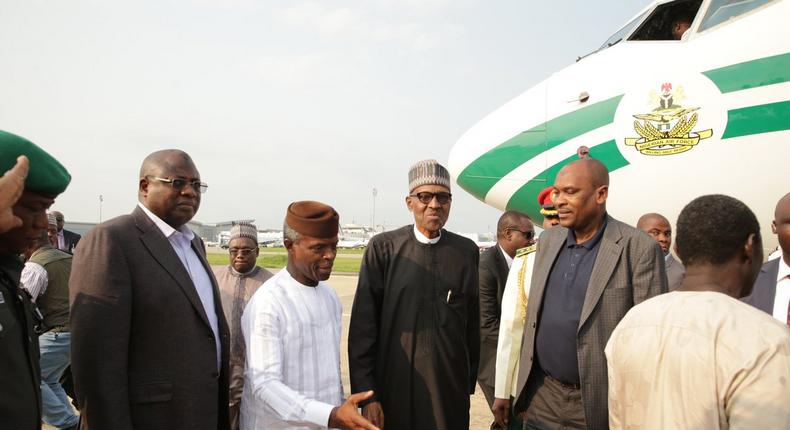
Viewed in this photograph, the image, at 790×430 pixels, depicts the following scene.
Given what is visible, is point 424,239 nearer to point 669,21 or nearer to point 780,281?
point 780,281

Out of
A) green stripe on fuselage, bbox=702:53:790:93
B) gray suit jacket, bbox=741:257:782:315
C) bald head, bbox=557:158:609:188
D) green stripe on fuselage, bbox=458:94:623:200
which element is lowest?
gray suit jacket, bbox=741:257:782:315

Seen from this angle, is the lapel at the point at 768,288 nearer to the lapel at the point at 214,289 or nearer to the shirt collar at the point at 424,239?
the shirt collar at the point at 424,239

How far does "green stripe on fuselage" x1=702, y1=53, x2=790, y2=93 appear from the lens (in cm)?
476

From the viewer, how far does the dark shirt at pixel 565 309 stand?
2949 millimetres

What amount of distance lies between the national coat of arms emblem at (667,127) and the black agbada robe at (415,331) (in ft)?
9.16

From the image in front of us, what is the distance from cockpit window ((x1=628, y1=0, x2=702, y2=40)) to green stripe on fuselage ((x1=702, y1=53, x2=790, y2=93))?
42.1 inches

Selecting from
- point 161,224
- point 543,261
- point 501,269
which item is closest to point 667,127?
point 501,269

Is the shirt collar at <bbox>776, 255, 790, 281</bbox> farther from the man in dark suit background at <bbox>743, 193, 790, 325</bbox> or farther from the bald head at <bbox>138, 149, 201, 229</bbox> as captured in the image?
the bald head at <bbox>138, 149, 201, 229</bbox>

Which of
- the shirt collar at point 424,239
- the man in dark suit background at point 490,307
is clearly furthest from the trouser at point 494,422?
the shirt collar at point 424,239

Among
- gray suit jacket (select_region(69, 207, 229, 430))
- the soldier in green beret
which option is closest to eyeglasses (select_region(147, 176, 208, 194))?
gray suit jacket (select_region(69, 207, 229, 430))

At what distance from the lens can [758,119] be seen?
488cm

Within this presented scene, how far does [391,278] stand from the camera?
344 cm

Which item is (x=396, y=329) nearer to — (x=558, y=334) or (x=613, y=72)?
(x=558, y=334)

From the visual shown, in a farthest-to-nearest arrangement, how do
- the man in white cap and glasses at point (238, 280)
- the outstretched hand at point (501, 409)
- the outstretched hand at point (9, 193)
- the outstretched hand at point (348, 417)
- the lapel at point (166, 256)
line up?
the man in white cap and glasses at point (238, 280) < the outstretched hand at point (501, 409) < the lapel at point (166, 256) < the outstretched hand at point (348, 417) < the outstretched hand at point (9, 193)
